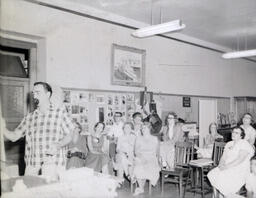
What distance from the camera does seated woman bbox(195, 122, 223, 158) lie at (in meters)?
4.45

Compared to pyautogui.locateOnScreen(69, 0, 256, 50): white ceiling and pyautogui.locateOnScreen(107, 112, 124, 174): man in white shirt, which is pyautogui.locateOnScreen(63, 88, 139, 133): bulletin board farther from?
pyautogui.locateOnScreen(69, 0, 256, 50): white ceiling

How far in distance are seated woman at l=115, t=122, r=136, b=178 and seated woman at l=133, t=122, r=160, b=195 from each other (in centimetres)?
6

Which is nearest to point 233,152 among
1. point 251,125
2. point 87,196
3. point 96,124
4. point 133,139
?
point 251,125

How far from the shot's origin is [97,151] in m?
3.70

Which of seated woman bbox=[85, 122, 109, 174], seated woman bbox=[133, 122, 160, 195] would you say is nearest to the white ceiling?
seated woman bbox=[85, 122, 109, 174]

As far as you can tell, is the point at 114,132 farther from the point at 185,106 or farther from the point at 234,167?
the point at 185,106

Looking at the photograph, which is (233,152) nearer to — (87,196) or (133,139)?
(133,139)

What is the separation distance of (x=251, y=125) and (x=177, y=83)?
4.36ft

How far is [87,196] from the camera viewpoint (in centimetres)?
234

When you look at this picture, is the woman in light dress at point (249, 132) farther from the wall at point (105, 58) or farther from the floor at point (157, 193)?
the wall at point (105, 58)

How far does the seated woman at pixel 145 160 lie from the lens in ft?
12.6

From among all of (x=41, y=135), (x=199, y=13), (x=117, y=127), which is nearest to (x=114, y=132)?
(x=117, y=127)

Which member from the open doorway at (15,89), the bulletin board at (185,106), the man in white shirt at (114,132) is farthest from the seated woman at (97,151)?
the bulletin board at (185,106)

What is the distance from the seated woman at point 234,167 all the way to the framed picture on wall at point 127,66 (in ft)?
4.98
